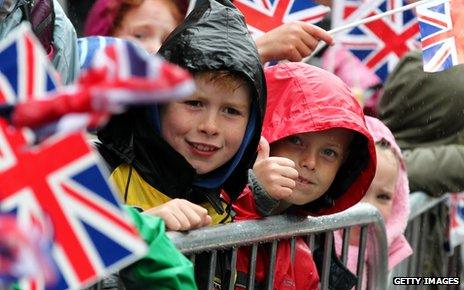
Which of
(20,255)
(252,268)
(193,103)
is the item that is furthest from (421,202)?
(20,255)

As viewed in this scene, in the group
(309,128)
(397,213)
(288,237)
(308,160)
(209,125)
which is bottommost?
(397,213)

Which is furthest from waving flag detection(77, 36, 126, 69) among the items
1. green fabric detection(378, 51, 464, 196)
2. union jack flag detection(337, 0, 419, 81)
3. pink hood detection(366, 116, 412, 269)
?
green fabric detection(378, 51, 464, 196)

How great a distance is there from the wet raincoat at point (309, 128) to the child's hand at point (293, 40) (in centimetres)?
7

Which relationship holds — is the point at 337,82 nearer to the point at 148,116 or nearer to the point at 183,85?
the point at 148,116

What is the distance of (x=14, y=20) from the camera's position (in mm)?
4172

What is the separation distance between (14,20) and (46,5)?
192mm

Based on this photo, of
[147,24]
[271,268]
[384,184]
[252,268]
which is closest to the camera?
[252,268]

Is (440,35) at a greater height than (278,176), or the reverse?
(440,35)

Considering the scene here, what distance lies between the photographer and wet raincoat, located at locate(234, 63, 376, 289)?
4.35 meters

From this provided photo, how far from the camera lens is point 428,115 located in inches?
271

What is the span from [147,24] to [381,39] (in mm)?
1295

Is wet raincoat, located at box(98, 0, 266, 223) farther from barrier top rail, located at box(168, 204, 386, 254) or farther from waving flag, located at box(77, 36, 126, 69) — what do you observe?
waving flag, located at box(77, 36, 126, 69)

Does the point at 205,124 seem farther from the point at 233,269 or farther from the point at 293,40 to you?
the point at 293,40

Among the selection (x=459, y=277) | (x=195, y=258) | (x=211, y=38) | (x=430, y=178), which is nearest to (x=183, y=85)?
(x=195, y=258)
